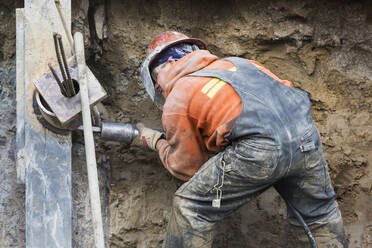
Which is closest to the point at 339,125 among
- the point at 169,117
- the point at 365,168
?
the point at 365,168

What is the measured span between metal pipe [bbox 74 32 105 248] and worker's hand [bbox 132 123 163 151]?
0.60 metres

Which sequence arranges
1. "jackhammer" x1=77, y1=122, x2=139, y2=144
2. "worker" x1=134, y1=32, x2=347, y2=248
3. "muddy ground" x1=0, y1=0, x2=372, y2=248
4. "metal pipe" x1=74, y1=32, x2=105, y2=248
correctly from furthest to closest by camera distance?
"muddy ground" x1=0, y1=0, x2=372, y2=248 < "jackhammer" x1=77, y1=122, x2=139, y2=144 < "worker" x1=134, y1=32, x2=347, y2=248 < "metal pipe" x1=74, y1=32, x2=105, y2=248

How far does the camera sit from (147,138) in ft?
9.97

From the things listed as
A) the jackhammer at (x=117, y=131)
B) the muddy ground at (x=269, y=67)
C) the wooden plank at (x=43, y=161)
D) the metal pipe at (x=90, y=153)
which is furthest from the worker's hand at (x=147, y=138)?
the metal pipe at (x=90, y=153)

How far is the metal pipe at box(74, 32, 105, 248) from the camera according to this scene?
2.29 meters

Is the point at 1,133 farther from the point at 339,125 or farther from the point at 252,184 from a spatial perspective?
the point at 339,125

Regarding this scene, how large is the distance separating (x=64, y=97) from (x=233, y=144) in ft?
2.88

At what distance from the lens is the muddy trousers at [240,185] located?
8.09 ft

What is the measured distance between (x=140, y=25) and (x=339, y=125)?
133 cm

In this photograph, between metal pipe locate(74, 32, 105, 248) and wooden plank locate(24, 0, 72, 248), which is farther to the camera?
wooden plank locate(24, 0, 72, 248)

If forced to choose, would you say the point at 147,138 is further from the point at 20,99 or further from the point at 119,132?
the point at 20,99

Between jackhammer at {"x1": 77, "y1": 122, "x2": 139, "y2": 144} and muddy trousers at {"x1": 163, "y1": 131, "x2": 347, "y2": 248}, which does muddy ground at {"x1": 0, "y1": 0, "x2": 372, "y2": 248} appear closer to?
jackhammer at {"x1": 77, "y1": 122, "x2": 139, "y2": 144}

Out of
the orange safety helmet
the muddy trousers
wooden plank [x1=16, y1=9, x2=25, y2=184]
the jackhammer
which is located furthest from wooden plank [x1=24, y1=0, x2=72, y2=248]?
the muddy trousers

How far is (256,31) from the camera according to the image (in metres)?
3.30
